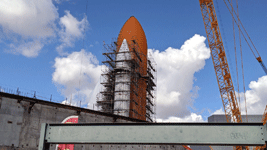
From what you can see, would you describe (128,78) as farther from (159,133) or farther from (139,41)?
(159,133)

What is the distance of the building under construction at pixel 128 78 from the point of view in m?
49.5

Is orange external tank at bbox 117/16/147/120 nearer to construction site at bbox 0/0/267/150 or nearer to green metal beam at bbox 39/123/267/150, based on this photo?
construction site at bbox 0/0/267/150

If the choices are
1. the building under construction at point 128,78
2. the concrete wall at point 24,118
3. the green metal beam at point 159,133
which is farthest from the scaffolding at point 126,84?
the green metal beam at point 159,133

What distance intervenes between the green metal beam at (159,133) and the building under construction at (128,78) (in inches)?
1474

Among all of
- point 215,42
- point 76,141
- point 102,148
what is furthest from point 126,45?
point 76,141

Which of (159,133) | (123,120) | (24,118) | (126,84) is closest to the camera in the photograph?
(159,133)

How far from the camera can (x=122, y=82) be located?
165 ft

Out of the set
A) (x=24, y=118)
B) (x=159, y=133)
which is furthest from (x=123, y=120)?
(x=159, y=133)

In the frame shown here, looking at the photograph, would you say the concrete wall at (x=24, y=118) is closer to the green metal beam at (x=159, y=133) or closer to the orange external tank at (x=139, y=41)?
the green metal beam at (x=159, y=133)

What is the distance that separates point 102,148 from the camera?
95.9 feet

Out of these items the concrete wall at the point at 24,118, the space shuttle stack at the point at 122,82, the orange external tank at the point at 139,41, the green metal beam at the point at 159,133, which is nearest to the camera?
the green metal beam at the point at 159,133

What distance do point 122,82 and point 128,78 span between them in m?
1.52

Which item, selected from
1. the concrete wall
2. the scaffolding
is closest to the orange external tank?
the scaffolding

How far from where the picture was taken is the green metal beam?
941 centimetres
